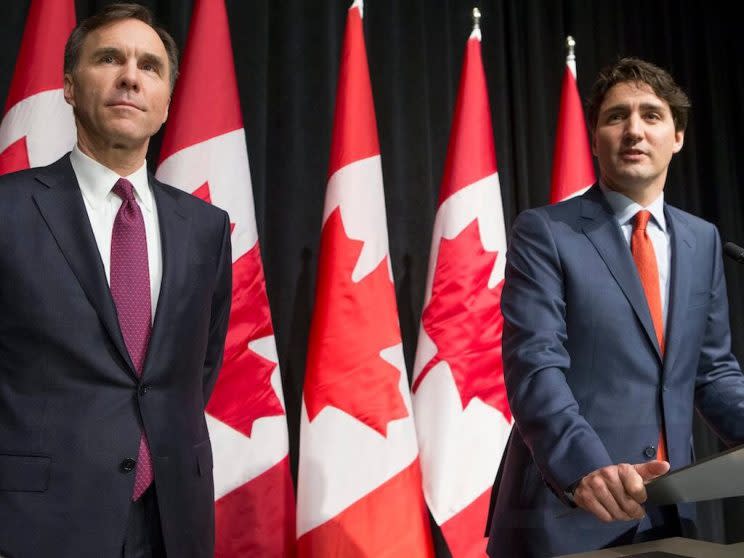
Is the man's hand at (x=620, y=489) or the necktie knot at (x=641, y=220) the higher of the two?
the necktie knot at (x=641, y=220)

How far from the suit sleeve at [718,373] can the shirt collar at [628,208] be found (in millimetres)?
131

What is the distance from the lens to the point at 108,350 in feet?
4.61

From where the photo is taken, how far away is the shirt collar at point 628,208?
1674mm

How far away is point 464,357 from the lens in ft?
9.23

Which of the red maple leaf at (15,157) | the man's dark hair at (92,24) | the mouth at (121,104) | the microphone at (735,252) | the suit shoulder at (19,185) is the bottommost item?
the microphone at (735,252)

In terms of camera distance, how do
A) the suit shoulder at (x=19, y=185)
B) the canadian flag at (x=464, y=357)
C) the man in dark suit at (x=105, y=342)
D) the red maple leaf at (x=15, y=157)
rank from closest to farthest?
the man in dark suit at (x=105, y=342)
the suit shoulder at (x=19, y=185)
the red maple leaf at (x=15, y=157)
the canadian flag at (x=464, y=357)

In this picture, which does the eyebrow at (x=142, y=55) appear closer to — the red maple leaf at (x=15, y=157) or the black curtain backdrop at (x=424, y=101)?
the red maple leaf at (x=15, y=157)

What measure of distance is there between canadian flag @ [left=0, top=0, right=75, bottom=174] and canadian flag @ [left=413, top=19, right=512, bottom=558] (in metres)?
1.34

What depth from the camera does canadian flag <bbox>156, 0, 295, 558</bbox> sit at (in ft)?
8.05

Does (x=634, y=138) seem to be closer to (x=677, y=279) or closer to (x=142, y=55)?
(x=677, y=279)

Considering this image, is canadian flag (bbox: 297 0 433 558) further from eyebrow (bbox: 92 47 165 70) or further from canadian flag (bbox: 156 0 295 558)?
eyebrow (bbox: 92 47 165 70)

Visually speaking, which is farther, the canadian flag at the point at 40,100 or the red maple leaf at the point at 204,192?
the red maple leaf at the point at 204,192

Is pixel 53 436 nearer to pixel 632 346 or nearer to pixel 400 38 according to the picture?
pixel 632 346

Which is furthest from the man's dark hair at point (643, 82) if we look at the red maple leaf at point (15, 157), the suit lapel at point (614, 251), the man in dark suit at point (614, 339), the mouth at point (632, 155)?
the red maple leaf at point (15, 157)
